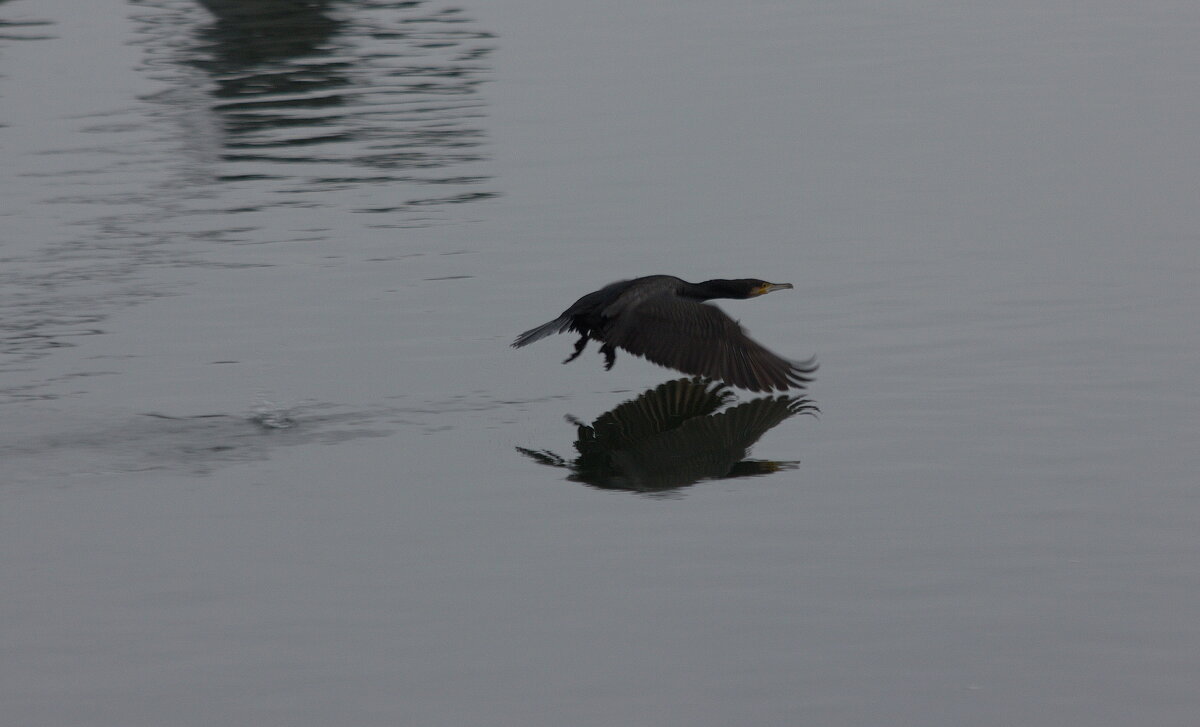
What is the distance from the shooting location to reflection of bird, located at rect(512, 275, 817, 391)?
838cm

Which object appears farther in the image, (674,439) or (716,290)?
(716,290)

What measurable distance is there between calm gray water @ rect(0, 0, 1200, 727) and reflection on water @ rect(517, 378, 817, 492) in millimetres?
33

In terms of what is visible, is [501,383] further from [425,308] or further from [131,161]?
[131,161]

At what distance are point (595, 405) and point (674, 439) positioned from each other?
548 millimetres

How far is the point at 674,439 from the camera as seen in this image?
26.7 ft

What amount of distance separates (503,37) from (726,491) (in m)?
12.2

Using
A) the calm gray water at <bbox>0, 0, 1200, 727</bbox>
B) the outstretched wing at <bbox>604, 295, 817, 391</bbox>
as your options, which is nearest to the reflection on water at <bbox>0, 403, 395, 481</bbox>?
the calm gray water at <bbox>0, 0, 1200, 727</bbox>

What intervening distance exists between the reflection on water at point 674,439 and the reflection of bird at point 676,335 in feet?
0.66

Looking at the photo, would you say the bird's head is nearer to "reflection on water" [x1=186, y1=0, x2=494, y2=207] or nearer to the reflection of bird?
the reflection of bird

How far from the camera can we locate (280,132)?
47.7ft

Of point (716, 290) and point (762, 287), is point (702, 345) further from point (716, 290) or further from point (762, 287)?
point (762, 287)

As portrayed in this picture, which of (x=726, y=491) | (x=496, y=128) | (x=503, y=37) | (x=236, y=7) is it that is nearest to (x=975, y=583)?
(x=726, y=491)

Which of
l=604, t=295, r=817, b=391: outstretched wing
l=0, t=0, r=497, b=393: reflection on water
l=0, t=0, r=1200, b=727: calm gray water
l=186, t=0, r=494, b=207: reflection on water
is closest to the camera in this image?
l=0, t=0, r=1200, b=727: calm gray water

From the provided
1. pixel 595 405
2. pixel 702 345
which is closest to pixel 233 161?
pixel 595 405
